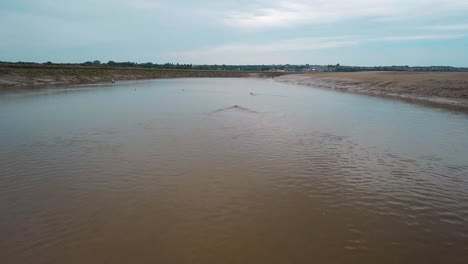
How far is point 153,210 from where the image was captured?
29.8 ft

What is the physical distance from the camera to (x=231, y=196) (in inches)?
396

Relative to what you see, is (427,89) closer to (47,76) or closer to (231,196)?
(231,196)

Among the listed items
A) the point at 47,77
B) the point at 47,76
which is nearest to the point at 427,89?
the point at 47,77

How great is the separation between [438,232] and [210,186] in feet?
19.3

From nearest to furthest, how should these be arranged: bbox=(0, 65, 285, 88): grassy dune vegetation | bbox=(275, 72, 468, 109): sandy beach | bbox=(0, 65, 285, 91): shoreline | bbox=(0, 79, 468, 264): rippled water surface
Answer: bbox=(0, 79, 468, 264): rippled water surface
bbox=(275, 72, 468, 109): sandy beach
bbox=(0, 65, 285, 91): shoreline
bbox=(0, 65, 285, 88): grassy dune vegetation

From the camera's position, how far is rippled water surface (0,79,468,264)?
7301 mm

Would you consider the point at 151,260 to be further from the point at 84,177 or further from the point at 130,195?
the point at 84,177

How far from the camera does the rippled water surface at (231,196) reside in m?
7.30

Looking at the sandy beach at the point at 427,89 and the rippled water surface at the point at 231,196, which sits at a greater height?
the sandy beach at the point at 427,89

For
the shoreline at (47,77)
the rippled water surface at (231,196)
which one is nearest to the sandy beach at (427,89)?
the rippled water surface at (231,196)

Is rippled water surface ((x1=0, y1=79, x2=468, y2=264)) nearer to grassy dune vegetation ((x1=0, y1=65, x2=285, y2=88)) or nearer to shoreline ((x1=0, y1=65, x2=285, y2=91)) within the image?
shoreline ((x1=0, y1=65, x2=285, y2=91))

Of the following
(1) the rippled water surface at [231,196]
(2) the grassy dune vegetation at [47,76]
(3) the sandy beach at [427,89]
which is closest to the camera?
(1) the rippled water surface at [231,196]

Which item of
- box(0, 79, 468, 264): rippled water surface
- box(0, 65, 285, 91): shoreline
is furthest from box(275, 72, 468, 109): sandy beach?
box(0, 65, 285, 91): shoreline

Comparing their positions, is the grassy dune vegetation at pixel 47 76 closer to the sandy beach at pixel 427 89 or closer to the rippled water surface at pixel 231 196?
the rippled water surface at pixel 231 196
